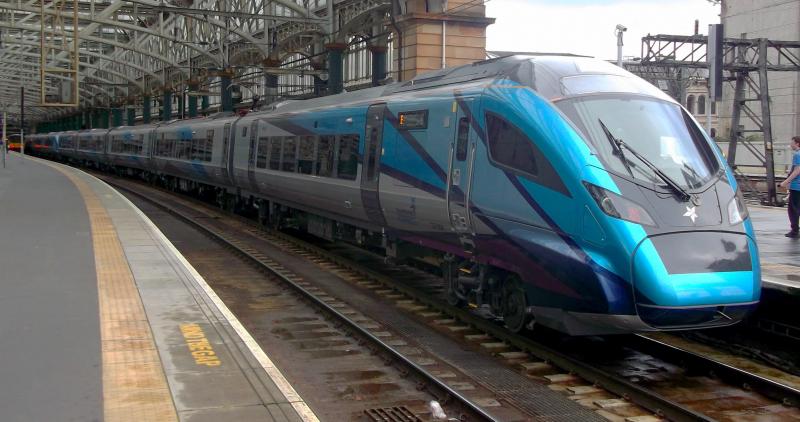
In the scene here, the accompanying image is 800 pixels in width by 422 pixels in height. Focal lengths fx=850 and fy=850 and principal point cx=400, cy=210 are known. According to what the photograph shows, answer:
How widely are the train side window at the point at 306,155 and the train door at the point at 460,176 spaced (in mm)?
6032

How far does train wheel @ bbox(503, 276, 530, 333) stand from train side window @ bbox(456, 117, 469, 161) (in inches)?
58.3

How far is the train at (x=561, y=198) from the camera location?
7086 millimetres

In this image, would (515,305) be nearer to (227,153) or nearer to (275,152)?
(275,152)

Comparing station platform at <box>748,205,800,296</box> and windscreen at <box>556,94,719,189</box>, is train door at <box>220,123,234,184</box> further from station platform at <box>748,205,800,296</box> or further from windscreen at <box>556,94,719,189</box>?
windscreen at <box>556,94,719,189</box>

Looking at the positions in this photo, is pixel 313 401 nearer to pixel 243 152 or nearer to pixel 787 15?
pixel 243 152

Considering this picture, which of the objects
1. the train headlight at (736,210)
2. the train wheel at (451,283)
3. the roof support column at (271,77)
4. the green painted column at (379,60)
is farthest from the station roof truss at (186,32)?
the train headlight at (736,210)

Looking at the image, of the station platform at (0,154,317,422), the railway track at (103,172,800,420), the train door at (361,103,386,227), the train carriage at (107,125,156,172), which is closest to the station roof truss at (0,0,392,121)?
the train carriage at (107,125,156,172)

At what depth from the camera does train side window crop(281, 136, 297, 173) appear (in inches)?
647

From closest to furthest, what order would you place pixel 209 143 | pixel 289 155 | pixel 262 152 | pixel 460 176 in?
1. pixel 460 176
2. pixel 289 155
3. pixel 262 152
4. pixel 209 143

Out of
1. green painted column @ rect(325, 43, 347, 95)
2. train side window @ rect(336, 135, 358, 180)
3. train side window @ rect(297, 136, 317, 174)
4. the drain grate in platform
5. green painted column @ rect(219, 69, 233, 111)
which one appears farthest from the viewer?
green painted column @ rect(219, 69, 233, 111)

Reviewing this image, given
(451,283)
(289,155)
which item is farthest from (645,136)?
(289,155)

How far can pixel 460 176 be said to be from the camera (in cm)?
927

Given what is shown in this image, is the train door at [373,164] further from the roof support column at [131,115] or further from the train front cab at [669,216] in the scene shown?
the roof support column at [131,115]

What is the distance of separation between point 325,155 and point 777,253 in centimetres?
719
